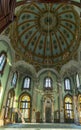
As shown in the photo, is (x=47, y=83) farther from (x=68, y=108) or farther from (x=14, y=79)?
(x=14, y=79)

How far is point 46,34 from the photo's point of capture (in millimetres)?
23984

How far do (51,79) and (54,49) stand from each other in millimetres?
4590

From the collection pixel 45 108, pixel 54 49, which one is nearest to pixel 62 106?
pixel 45 108

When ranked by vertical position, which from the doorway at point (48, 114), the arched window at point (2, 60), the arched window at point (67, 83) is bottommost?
the doorway at point (48, 114)

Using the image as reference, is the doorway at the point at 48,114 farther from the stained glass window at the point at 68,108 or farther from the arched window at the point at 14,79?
the arched window at the point at 14,79

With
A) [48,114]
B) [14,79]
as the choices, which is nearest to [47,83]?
[48,114]

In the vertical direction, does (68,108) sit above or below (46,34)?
below

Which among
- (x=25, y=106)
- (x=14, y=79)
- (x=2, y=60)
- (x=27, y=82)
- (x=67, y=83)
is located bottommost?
(x=25, y=106)

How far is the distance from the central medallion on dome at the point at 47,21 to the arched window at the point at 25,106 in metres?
10.1

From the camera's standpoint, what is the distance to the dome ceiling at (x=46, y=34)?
2055 cm

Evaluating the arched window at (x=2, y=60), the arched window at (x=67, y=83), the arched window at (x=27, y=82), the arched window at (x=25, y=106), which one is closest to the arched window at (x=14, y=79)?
the arched window at (x=27, y=82)

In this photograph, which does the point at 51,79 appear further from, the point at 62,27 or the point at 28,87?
the point at 62,27

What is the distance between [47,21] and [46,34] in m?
2.08

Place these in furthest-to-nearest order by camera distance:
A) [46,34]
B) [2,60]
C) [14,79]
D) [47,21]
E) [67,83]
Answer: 1. [46,34]
2. [67,83]
3. [47,21]
4. [14,79]
5. [2,60]
